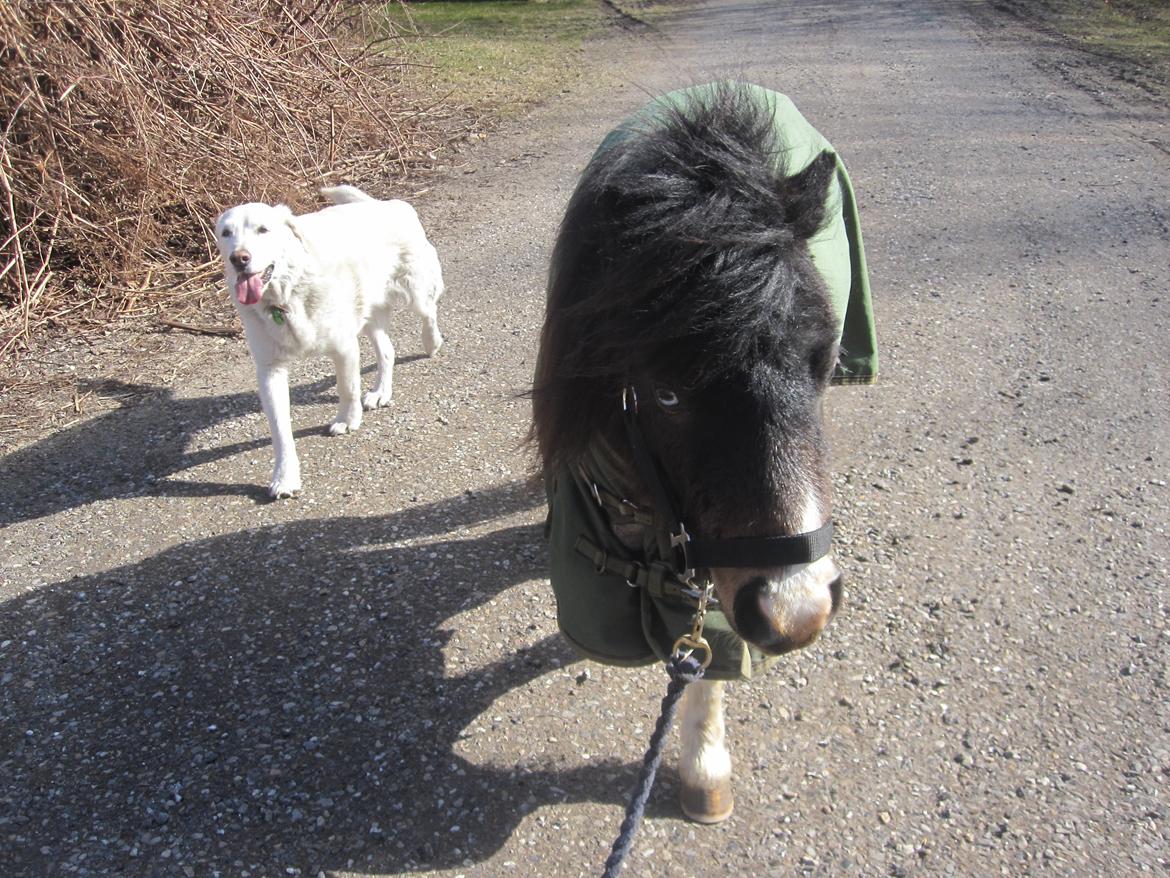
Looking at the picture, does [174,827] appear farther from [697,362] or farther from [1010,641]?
[1010,641]

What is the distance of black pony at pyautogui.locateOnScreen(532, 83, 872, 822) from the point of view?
5.66 feet

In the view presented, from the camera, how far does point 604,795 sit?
249 cm

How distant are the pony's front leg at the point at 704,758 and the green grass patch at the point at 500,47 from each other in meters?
7.83

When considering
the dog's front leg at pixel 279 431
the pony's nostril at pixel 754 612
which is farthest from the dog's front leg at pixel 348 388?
the pony's nostril at pixel 754 612

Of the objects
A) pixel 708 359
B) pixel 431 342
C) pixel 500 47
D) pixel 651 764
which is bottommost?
pixel 431 342

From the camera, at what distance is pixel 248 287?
363cm

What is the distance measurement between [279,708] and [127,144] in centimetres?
449

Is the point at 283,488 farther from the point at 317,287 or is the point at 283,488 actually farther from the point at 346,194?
the point at 346,194

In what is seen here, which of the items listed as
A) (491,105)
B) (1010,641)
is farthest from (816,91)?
(1010,641)

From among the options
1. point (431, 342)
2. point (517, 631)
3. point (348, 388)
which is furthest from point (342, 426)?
point (517, 631)

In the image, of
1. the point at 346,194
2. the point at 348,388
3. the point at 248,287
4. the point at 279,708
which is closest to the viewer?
the point at 279,708

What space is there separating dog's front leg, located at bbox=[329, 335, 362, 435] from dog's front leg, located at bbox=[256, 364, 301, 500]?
0.29 m

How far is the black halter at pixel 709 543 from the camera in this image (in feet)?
5.72

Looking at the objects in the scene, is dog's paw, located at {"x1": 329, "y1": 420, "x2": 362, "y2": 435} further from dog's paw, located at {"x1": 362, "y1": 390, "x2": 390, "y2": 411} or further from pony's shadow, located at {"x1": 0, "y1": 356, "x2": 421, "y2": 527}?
dog's paw, located at {"x1": 362, "y1": 390, "x2": 390, "y2": 411}
